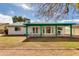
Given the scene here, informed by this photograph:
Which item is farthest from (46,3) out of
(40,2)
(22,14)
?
(22,14)

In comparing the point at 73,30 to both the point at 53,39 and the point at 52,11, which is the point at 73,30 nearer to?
the point at 53,39

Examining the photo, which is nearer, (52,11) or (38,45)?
(52,11)

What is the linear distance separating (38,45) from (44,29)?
385 mm

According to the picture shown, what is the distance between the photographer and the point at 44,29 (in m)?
7.17

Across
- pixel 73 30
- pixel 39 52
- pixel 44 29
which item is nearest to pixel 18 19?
pixel 44 29

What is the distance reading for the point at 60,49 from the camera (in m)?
6.95

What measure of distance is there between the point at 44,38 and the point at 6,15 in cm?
89

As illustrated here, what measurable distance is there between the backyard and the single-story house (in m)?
0.12

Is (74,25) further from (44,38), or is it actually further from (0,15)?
(0,15)

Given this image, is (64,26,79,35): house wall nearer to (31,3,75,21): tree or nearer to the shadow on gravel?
the shadow on gravel

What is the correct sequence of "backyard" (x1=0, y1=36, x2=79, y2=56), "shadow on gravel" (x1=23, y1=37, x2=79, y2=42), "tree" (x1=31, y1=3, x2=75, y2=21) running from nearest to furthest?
"tree" (x1=31, y1=3, x2=75, y2=21) → "backyard" (x1=0, y1=36, x2=79, y2=56) → "shadow on gravel" (x1=23, y1=37, x2=79, y2=42)

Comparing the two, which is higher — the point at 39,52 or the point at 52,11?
the point at 52,11

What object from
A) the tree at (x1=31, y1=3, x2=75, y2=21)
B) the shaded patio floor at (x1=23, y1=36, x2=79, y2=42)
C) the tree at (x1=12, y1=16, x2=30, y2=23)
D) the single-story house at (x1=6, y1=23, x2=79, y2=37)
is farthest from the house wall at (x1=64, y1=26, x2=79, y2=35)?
the tree at (x1=12, y1=16, x2=30, y2=23)

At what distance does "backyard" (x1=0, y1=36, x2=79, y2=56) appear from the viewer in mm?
6871
